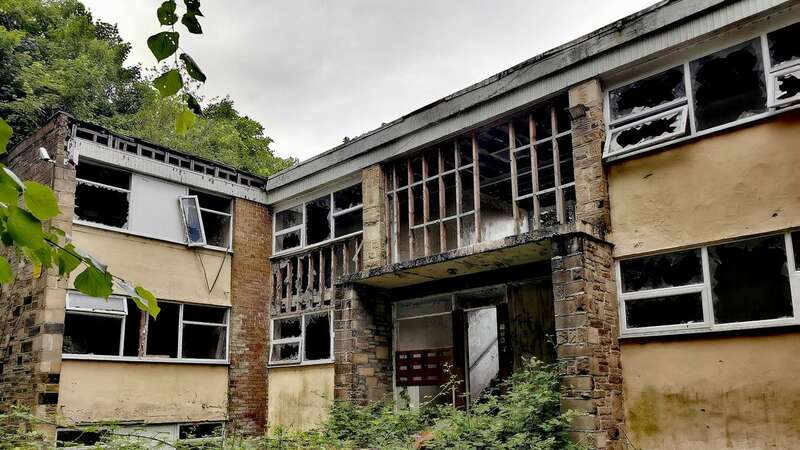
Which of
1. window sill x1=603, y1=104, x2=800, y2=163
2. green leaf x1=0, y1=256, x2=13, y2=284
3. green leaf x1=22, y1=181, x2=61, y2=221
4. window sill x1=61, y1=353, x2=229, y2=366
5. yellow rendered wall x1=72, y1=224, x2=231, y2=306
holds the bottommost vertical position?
window sill x1=61, y1=353, x2=229, y2=366

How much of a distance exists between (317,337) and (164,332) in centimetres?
336

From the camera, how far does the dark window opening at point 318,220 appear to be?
15.6 meters

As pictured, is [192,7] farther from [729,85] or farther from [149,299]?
[729,85]

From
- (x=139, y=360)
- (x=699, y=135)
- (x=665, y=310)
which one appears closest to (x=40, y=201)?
(x=665, y=310)

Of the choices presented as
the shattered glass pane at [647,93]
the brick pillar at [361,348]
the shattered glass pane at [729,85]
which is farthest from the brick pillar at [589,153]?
the brick pillar at [361,348]

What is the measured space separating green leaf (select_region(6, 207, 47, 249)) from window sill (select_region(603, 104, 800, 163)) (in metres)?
9.09

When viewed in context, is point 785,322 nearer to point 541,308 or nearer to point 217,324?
point 541,308

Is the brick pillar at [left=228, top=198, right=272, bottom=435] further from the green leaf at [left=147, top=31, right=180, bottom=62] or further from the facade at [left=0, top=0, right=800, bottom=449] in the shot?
the green leaf at [left=147, top=31, right=180, bottom=62]

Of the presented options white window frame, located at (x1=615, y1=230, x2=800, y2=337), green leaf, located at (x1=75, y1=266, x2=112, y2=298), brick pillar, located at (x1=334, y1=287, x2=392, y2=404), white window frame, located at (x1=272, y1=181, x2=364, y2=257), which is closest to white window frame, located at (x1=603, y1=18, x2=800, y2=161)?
white window frame, located at (x1=615, y1=230, x2=800, y2=337)

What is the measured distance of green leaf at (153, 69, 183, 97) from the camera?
192 centimetres

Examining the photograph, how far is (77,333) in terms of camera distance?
1388 cm

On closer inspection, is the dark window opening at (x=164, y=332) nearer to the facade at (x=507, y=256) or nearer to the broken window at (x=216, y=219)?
the facade at (x=507, y=256)

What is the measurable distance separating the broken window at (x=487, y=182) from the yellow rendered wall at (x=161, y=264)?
442 cm

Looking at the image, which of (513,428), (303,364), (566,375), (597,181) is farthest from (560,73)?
(303,364)
